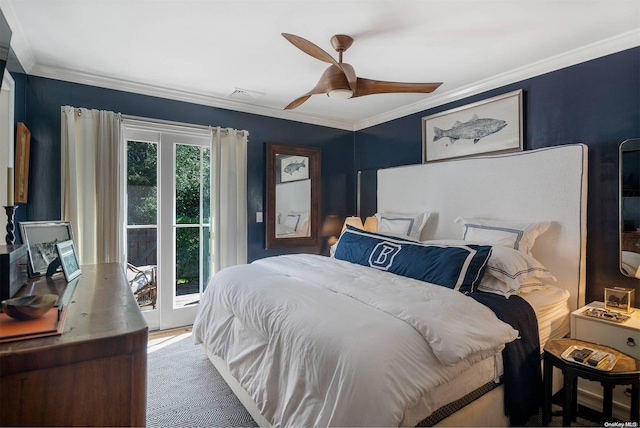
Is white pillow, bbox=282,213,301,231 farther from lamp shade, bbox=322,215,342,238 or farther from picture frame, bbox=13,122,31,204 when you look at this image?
picture frame, bbox=13,122,31,204

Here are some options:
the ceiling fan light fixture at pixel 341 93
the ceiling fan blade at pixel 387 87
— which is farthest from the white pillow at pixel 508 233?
the ceiling fan light fixture at pixel 341 93

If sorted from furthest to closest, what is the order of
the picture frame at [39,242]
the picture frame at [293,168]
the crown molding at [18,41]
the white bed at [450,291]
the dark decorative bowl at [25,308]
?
1. the picture frame at [293,168]
2. the crown molding at [18,41]
3. the picture frame at [39,242]
4. the white bed at [450,291]
5. the dark decorative bowl at [25,308]

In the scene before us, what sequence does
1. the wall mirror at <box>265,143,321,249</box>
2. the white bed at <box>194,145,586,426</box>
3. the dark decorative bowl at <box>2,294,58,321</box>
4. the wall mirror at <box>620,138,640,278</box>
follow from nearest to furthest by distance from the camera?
the dark decorative bowl at <box>2,294,58,321</box>
the white bed at <box>194,145,586,426</box>
the wall mirror at <box>620,138,640,278</box>
the wall mirror at <box>265,143,321,249</box>

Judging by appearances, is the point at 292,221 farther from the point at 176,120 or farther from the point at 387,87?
the point at 387,87

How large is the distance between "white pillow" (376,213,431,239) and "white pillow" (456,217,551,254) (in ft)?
1.97

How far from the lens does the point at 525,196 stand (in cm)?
270

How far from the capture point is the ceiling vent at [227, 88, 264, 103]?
11.0 feet

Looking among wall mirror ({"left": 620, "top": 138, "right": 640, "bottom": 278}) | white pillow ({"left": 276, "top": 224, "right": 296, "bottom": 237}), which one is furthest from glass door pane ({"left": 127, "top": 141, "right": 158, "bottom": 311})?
wall mirror ({"left": 620, "top": 138, "right": 640, "bottom": 278})

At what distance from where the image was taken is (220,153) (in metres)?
3.57

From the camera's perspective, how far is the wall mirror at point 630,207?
7.22ft

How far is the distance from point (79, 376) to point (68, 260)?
964mm

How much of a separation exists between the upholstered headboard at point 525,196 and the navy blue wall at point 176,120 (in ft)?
3.93

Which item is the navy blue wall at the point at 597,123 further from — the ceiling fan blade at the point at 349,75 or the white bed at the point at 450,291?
the ceiling fan blade at the point at 349,75

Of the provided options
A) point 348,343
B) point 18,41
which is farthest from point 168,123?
point 348,343
